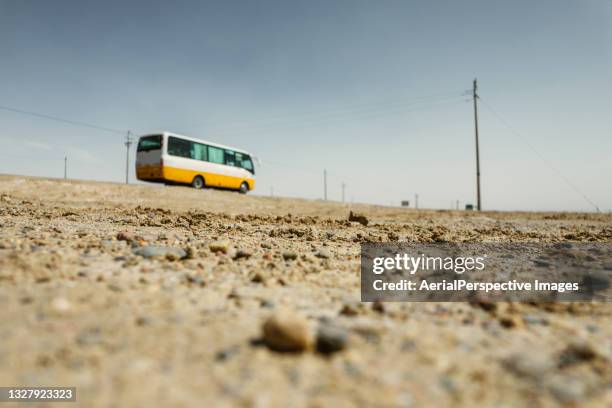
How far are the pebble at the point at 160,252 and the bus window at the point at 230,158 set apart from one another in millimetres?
19844

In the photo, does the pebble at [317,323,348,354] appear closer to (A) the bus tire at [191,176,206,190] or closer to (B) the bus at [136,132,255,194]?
(B) the bus at [136,132,255,194]

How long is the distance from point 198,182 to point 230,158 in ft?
11.0

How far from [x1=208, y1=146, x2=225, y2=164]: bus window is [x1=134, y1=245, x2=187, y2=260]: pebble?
18.6 meters

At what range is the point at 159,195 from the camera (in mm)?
13172

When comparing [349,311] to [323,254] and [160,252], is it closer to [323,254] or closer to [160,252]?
[323,254]

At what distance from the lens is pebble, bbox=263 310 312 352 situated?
1.65m

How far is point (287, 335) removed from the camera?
65.0 inches

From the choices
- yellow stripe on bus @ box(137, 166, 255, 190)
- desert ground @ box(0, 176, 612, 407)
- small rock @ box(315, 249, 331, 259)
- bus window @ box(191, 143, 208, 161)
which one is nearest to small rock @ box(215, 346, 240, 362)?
desert ground @ box(0, 176, 612, 407)

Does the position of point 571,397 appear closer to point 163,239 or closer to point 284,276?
point 284,276

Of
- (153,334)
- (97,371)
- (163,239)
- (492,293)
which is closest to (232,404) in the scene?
(97,371)

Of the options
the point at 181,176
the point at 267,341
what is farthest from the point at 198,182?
the point at 267,341

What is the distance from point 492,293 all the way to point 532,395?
5.68 feet

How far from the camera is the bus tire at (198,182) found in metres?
20.3

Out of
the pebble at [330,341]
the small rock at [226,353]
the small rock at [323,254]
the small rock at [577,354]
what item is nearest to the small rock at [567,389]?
the small rock at [577,354]
